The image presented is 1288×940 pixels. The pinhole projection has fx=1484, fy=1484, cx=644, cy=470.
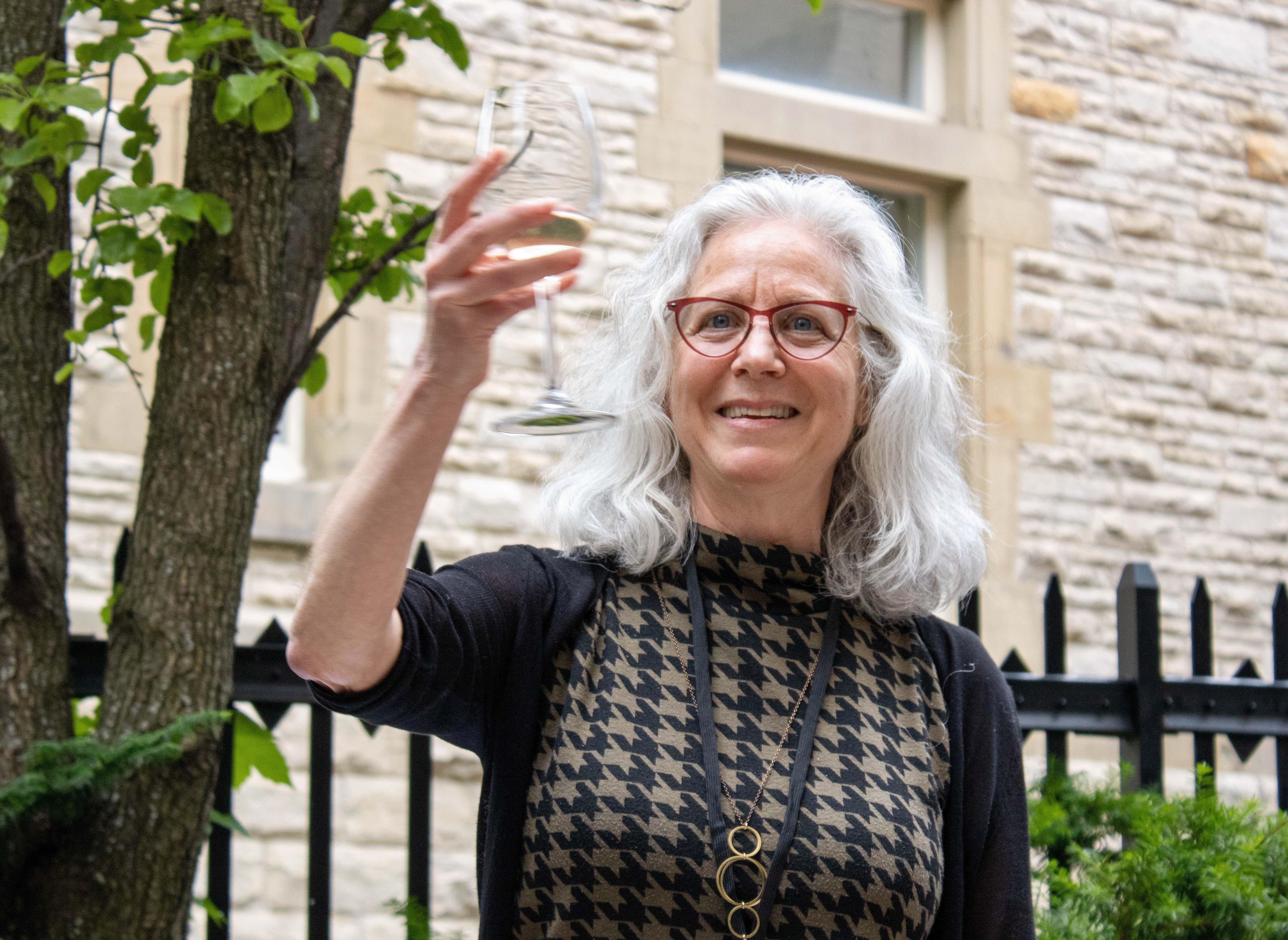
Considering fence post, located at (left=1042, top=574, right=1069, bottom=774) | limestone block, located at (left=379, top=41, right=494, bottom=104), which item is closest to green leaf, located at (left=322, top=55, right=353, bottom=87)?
fence post, located at (left=1042, top=574, right=1069, bottom=774)

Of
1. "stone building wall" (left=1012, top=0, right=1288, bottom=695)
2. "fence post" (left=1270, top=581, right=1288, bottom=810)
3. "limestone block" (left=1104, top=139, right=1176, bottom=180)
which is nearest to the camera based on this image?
"fence post" (left=1270, top=581, right=1288, bottom=810)

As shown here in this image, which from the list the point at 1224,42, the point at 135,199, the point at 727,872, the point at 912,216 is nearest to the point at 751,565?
the point at 727,872

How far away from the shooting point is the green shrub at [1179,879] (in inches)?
96.0

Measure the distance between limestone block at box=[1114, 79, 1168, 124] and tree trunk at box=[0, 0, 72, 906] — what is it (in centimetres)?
527

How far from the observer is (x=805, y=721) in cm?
174

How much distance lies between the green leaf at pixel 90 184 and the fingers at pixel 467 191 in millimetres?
1433

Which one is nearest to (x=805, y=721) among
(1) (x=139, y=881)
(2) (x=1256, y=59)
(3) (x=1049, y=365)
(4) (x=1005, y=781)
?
(4) (x=1005, y=781)

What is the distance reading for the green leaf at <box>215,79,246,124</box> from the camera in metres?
2.20

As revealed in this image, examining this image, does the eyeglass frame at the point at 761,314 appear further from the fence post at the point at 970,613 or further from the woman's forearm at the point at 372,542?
the fence post at the point at 970,613

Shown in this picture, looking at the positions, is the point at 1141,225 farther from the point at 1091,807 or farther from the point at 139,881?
the point at 139,881

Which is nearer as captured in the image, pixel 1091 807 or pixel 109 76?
pixel 109 76

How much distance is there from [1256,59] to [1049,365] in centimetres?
195

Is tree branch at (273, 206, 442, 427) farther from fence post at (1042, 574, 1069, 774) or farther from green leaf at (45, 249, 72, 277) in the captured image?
fence post at (1042, 574, 1069, 774)

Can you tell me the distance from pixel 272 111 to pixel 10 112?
37cm
